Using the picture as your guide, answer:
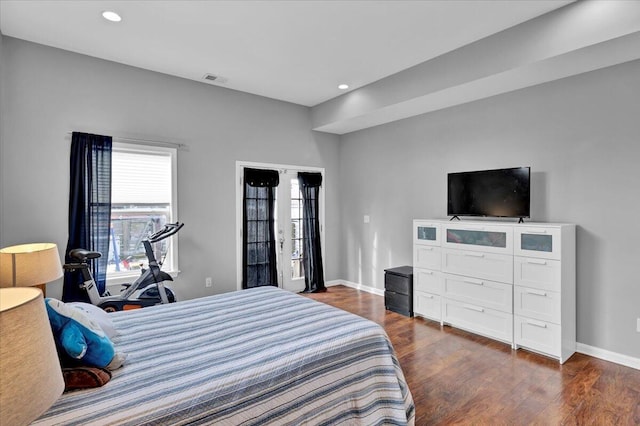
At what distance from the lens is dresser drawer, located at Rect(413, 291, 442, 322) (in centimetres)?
412

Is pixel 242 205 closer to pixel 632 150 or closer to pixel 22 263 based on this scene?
pixel 22 263

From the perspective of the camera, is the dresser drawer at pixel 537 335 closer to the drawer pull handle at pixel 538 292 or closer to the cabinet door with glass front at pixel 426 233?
the drawer pull handle at pixel 538 292

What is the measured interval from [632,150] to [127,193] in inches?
201

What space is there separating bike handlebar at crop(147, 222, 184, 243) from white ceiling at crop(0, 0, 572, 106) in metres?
1.86

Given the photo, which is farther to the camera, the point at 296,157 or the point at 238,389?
the point at 296,157

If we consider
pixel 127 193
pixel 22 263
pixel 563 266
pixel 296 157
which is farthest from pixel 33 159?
pixel 563 266

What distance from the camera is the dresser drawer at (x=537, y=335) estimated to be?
314 cm

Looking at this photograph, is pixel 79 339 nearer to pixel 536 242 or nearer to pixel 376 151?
pixel 536 242

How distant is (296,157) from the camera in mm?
5469

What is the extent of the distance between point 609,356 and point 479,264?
134 centimetres

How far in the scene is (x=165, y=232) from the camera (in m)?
3.87

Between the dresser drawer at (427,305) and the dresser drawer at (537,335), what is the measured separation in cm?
88

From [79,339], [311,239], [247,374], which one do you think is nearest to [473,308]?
[311,239]

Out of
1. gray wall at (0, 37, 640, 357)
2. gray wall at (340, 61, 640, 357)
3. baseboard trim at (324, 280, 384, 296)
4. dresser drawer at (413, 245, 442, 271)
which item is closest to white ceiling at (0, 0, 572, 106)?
gray wall at (0, 37, 640, 357)
